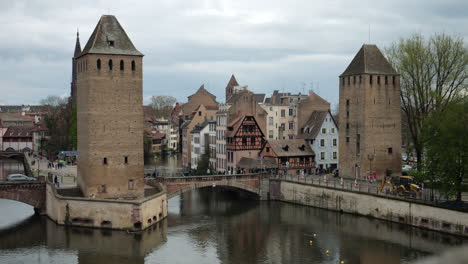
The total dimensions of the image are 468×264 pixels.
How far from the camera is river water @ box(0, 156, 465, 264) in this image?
103 feet

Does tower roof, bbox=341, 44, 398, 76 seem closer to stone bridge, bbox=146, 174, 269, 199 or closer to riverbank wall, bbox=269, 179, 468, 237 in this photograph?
riverbank wall, bbox=269, 179, 468, 237

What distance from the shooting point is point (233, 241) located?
36094 millimetres

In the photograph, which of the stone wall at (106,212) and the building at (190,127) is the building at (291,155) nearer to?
the stone wall at (106,212)

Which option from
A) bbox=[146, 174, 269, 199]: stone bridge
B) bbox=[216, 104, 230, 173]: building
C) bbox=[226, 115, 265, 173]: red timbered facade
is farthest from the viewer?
bbox=[216, 104, 230, 173]: building

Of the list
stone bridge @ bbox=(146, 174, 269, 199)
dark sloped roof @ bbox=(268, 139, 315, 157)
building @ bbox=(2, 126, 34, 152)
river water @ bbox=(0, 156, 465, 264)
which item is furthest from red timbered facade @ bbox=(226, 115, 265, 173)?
building @ bbox=(2, 126, 34, 152)

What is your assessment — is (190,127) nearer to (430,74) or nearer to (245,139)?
(245,139)

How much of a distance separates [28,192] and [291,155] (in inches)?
1097

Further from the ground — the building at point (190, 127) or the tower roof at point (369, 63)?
the tower roof at point (369, 63)

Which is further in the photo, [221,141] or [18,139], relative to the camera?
[18,139]

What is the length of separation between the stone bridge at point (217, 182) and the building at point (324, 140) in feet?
34.2

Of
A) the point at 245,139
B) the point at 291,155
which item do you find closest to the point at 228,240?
the point at 291,155

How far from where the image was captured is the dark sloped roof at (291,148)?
58219 mm

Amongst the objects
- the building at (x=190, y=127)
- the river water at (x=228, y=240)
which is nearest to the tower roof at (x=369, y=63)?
the river water at (x=228, y=240)

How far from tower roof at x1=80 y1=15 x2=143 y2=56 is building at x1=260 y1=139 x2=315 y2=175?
21.4 meters
